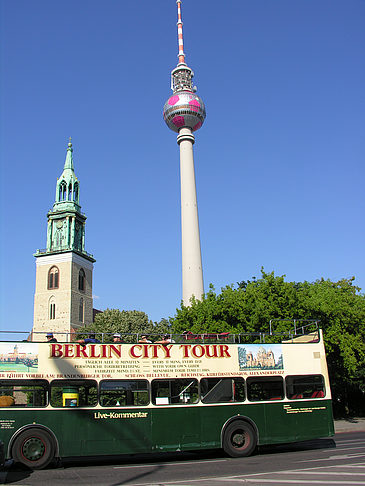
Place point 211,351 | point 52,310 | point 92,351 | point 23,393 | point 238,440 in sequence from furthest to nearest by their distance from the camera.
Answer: point 52,310
point 211,351
point 238,440
point 92,351
point 23,393

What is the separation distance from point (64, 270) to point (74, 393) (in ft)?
222

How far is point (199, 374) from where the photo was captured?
570 inches

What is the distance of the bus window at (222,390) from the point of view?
14.6m

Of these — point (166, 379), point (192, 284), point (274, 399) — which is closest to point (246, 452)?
point (274, 399)

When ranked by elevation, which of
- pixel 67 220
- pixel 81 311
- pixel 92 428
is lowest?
pixel 92 428

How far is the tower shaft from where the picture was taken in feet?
215

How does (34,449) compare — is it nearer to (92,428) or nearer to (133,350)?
(92,428)

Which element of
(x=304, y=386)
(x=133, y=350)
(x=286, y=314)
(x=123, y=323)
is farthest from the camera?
(x=123, y=323)

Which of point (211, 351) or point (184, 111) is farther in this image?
point (184, 111)

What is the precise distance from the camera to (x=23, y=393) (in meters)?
13.1

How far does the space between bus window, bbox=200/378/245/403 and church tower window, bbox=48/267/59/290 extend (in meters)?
68.2

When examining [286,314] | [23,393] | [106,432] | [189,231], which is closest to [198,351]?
[106,432]

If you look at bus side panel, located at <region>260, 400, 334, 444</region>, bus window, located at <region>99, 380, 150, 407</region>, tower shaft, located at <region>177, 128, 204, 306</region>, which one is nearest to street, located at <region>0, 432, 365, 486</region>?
bus side panel, located at <region>260, 400, 334, 444</region>

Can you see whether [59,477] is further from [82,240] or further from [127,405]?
[82,240]
